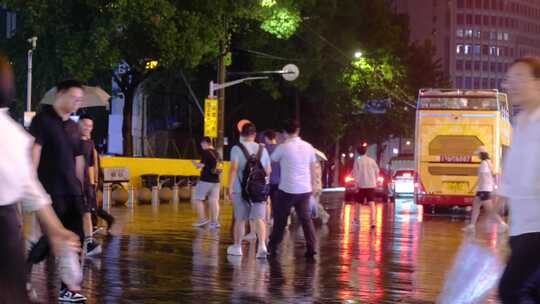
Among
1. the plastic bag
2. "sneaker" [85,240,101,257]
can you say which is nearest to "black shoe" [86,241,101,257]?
"sneaker" [85,240,101,257]

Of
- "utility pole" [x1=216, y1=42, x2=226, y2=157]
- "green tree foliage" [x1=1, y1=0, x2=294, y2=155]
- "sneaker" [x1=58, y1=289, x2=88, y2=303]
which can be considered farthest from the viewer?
"utility pole" [x1=216, y1=42, x2=226, y2=157]

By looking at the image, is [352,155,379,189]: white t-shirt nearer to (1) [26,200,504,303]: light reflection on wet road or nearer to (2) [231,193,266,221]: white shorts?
(1) [26,200,504,303]: light reflection on wet road

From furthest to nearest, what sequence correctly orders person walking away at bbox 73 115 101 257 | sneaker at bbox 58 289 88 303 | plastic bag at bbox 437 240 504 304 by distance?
1. person walking away at bbox 73 115 101 257
2. sneaker at bbox 58 289 88 303
3. plastic bag at bbox 437 240 504 304

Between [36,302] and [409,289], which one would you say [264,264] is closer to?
[409,289]

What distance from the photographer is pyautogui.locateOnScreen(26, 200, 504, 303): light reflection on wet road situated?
9.23 m

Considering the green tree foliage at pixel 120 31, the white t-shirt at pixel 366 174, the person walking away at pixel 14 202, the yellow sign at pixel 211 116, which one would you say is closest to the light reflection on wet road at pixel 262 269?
the white t-shirt at pixel 366 174

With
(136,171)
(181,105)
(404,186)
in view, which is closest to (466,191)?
(136,171)

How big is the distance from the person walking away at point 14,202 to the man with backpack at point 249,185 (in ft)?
25.5

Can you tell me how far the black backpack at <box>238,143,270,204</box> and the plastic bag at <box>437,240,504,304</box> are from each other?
20.9 ft

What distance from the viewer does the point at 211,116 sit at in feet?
104

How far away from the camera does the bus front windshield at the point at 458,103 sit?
2642cm

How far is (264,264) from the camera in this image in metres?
11.9

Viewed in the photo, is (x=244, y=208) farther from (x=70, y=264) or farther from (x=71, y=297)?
(x=70, y=264)

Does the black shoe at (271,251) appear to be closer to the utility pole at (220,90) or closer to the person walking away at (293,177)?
the person walking away at (293,177)
